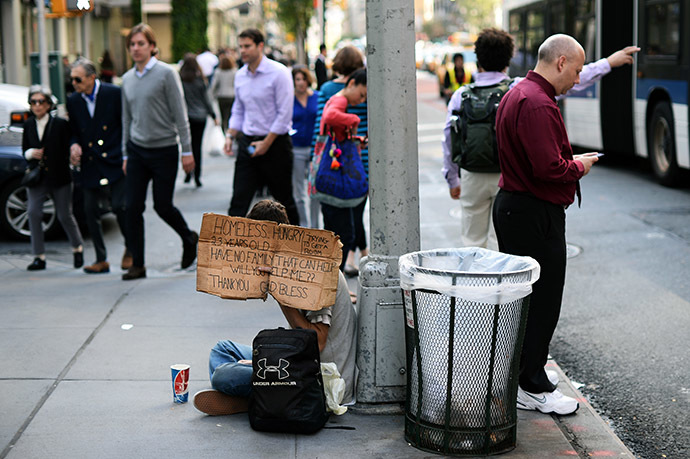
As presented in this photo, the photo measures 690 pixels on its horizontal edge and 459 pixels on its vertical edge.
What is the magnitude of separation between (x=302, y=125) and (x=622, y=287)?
3776 millimetres

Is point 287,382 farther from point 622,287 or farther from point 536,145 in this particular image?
point 622,287

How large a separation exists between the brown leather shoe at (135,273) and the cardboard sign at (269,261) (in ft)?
10.6

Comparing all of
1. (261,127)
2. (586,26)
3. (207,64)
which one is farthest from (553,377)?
(207,64)

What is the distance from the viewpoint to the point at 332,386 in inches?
190

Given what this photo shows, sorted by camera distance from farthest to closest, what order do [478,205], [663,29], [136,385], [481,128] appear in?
1. [663,29]
2. [478,205]
3. [481,128]
4. [136,385]

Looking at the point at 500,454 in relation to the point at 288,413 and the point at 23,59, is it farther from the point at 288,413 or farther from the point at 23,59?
the point at 23,59

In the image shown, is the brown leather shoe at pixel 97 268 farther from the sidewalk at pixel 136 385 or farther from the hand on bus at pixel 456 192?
the hand on bus at pixel 456 192

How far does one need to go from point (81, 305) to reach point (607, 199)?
7.04 meters

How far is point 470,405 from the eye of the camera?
169 inches

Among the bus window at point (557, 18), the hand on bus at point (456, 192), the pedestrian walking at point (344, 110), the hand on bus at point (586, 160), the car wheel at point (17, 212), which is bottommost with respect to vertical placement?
the car wheel at point (17, 212)

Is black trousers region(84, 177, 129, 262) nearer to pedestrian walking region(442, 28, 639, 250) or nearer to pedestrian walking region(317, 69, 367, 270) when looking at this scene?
pedestrian walking region(317, 69, 367, 270)

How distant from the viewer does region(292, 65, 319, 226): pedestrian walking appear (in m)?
9.71

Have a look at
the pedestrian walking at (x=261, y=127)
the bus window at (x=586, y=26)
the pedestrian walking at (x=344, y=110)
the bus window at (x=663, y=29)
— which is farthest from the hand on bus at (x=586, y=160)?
the bus window at (x=586, y=26)

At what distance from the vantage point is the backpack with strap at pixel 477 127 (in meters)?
6.05
